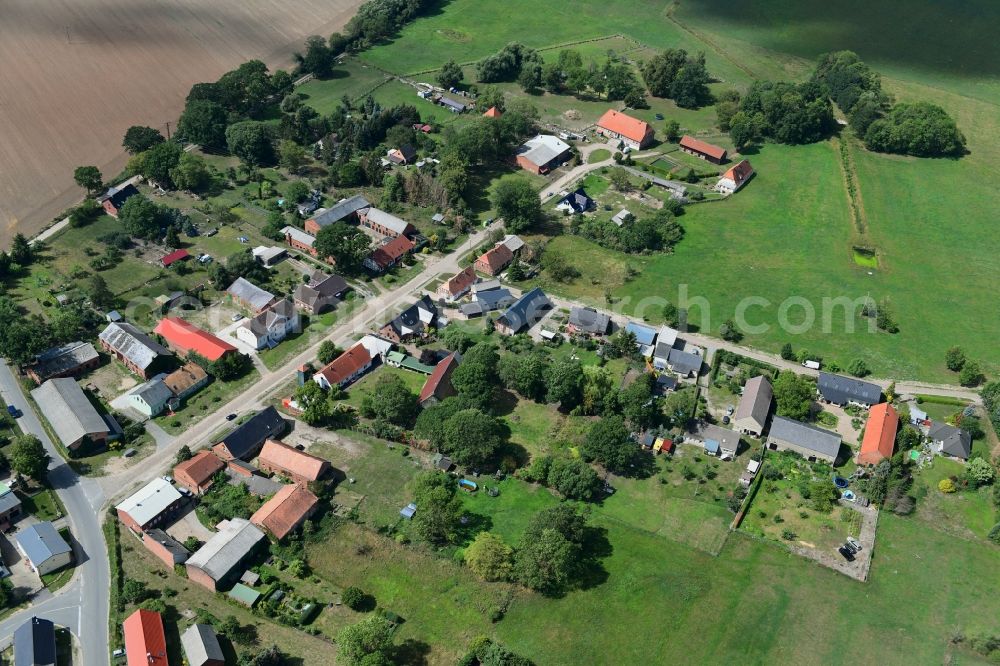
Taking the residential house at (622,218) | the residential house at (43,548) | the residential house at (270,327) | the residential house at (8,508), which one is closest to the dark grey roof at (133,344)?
the residential house at (270,327)

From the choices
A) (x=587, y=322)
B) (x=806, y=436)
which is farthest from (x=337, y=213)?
(x=806, y=436)

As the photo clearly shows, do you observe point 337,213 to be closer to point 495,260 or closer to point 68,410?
point 495,260

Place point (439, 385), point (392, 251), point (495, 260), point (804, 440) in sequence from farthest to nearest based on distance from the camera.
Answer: point (392, 251) < point (495, 260) < point (439, 385) < point (804, 440)

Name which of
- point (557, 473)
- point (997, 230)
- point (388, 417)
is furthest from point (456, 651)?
point (997, 230)

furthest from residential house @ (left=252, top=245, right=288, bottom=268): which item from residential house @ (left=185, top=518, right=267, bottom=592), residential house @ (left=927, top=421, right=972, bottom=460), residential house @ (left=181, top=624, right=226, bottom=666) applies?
residential house @ (left=927, top=421, right=972, bottom=460)

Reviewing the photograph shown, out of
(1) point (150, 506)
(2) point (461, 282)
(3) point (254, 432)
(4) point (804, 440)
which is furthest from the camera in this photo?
(2) point (461, 282)

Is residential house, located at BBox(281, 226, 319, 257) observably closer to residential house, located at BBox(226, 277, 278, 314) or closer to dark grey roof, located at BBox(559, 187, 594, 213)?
residential house, located at BBox(226, 277, 278, 314)
